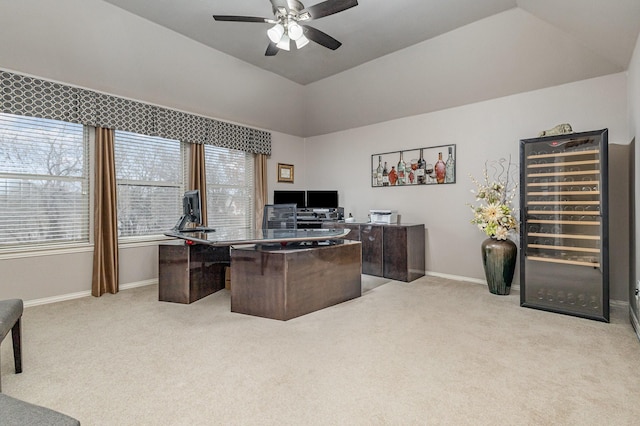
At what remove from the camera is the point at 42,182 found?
3.63 m

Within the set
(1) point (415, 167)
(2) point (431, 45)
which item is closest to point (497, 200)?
(1) point (415, 167)

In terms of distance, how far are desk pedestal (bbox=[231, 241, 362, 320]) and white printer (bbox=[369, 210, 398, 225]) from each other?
64.1 inches

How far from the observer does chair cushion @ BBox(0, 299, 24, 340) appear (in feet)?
5.67

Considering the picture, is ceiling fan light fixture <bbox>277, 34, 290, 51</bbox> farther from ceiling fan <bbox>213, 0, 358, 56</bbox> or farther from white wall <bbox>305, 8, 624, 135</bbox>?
white wall <bbox>305, 8, 624, 135</bbox>

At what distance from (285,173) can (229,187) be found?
1.21m

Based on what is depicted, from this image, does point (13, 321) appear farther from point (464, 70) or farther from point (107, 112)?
point (464, 70)

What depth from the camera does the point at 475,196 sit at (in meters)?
4.43

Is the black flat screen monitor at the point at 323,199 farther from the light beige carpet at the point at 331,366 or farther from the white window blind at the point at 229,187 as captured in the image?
the light beige carpet at the point at 331,366

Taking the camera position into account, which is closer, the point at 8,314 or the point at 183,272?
the point at 8,314

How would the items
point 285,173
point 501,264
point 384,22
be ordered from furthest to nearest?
point 285,173 → point 501,264 → point 384,22

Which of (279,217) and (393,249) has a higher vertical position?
(279,217)

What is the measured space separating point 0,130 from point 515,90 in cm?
582

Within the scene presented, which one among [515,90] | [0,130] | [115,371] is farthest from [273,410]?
[515,90]

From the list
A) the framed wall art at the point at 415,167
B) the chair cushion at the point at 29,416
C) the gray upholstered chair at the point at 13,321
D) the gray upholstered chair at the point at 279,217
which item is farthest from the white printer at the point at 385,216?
the chair cushion at the point at 29,416
